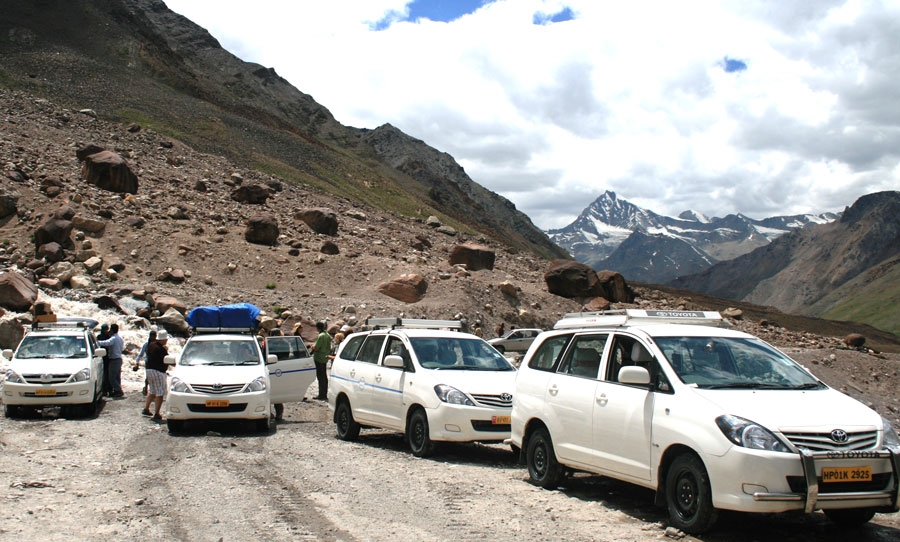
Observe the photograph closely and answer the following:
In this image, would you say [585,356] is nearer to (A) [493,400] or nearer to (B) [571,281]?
(A) [493,400]

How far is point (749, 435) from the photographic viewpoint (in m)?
6.70

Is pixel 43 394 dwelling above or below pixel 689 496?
below

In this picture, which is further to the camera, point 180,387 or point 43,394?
point 43,394

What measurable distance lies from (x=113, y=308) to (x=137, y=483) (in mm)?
20864

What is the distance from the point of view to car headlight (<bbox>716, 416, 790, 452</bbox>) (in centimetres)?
662

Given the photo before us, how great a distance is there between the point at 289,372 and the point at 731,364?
10.9 metres

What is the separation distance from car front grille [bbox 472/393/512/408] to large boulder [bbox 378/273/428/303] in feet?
84.1

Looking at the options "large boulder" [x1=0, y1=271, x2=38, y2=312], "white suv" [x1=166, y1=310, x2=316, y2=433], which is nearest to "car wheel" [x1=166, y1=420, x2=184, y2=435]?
"white suv" [x1=166, y1=310, x2=316, y2=433]

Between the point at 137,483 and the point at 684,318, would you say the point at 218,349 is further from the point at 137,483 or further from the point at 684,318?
the point at 684,318

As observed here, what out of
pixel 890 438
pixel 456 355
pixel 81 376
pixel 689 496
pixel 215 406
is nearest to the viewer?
pixel 890 438

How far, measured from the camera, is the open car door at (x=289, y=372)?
54.8ft

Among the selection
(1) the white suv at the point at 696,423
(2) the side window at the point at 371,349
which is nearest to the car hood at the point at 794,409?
(1) the white suv at the point at 696,423

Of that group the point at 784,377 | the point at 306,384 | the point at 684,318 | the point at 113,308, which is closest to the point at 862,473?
the point at 784,377

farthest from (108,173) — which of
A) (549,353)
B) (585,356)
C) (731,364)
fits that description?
(731,364)
